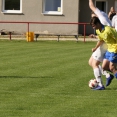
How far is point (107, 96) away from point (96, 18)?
1.81m

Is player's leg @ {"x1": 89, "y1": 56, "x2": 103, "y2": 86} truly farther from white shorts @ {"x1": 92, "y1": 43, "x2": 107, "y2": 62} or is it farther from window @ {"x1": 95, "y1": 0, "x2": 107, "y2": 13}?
window @ {"x1": 95, "y1": 0, "x2": 107, "y2": 13}

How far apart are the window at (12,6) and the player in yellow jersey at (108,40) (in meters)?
31.4

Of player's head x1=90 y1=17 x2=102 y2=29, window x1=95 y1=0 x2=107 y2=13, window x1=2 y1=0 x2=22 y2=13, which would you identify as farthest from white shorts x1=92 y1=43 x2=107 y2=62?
window x1=95 y1=0 x2=107 y2=13

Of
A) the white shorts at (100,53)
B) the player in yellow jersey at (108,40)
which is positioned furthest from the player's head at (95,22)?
the white shorts at (100,53)

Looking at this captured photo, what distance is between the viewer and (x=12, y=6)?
4506cm

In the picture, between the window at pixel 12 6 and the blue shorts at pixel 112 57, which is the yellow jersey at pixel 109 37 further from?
the window at pixel 12 6

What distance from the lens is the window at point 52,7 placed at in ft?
146

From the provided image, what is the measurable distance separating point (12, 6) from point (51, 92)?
107 feet

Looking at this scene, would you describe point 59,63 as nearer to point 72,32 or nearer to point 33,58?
point 33,58

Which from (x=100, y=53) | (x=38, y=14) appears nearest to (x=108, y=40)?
(x=100, y=53)

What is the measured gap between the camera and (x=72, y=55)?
2427 cm

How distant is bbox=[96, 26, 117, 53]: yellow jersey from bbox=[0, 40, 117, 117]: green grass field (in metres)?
0.96

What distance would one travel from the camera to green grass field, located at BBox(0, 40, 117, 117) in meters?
10.5

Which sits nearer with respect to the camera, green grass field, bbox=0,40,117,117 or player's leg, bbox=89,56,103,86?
green grass field, bbox=0,40,117,117
